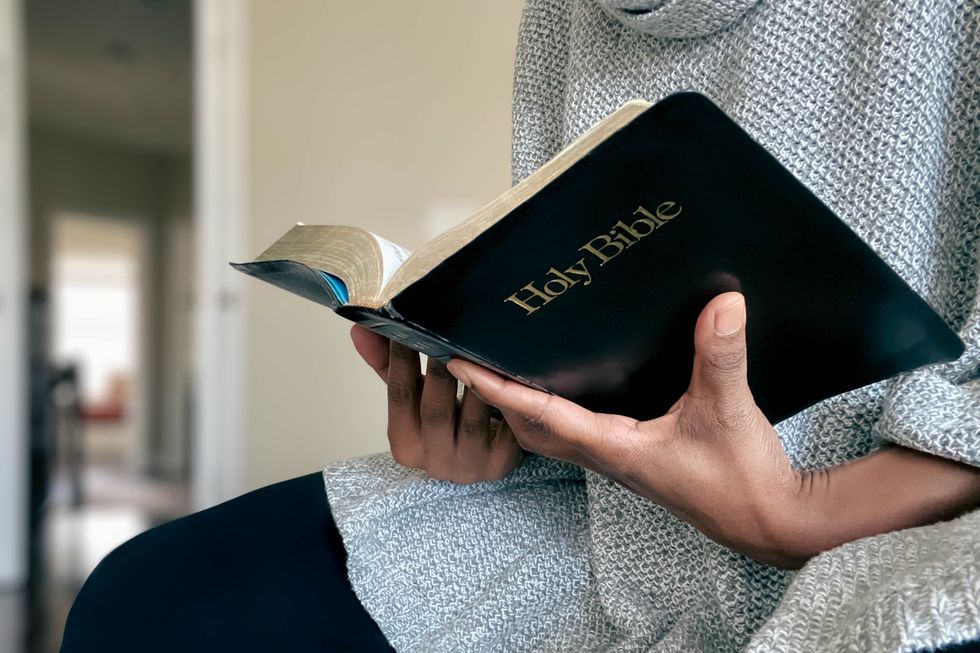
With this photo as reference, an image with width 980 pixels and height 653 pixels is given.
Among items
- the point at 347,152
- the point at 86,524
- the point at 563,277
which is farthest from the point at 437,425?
the point at 86,524

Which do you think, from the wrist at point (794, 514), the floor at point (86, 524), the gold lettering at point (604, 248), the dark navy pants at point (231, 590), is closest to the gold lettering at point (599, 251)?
the gold lettering at point (604, 248)

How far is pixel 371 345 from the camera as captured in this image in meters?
0.62

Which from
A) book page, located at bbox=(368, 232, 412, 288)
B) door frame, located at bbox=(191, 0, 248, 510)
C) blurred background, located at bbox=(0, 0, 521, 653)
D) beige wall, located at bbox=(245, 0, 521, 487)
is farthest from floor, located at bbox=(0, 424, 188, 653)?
book page, located at bbox=(368, 232, 412, 288)

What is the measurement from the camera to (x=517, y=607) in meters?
0.60

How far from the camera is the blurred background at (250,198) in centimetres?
207

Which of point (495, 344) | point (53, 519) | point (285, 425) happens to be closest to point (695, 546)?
point (495, 344)

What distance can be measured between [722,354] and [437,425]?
26 centimetres

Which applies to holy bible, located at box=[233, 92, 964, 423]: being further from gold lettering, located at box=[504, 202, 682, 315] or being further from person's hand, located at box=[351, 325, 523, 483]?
person's hand, located at box=[351, 325, 523, 483]

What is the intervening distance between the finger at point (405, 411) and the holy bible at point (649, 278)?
0.13 meters

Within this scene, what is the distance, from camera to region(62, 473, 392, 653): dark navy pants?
1.85ft

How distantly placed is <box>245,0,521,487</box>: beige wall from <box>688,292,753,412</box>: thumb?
1643mm

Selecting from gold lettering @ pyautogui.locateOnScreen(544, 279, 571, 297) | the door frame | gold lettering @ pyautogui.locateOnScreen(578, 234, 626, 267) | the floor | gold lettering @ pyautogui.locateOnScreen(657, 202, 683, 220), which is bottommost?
the floor

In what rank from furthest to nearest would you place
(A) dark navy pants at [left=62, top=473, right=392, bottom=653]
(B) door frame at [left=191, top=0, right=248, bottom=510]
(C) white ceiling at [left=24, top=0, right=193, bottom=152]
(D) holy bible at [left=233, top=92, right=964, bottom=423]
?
A: (C) white ceiling at [left=24, top=0, right=193, bottom=152] < (B) door frame at [left=191, top=0, right=248, bottom=510] < (A) dark navy pants at [left=62, top=473, right=392, bottom=653] < (D) holy bible at [left=233, top=92, right=964, bottom=423]

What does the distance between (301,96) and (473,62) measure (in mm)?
541
